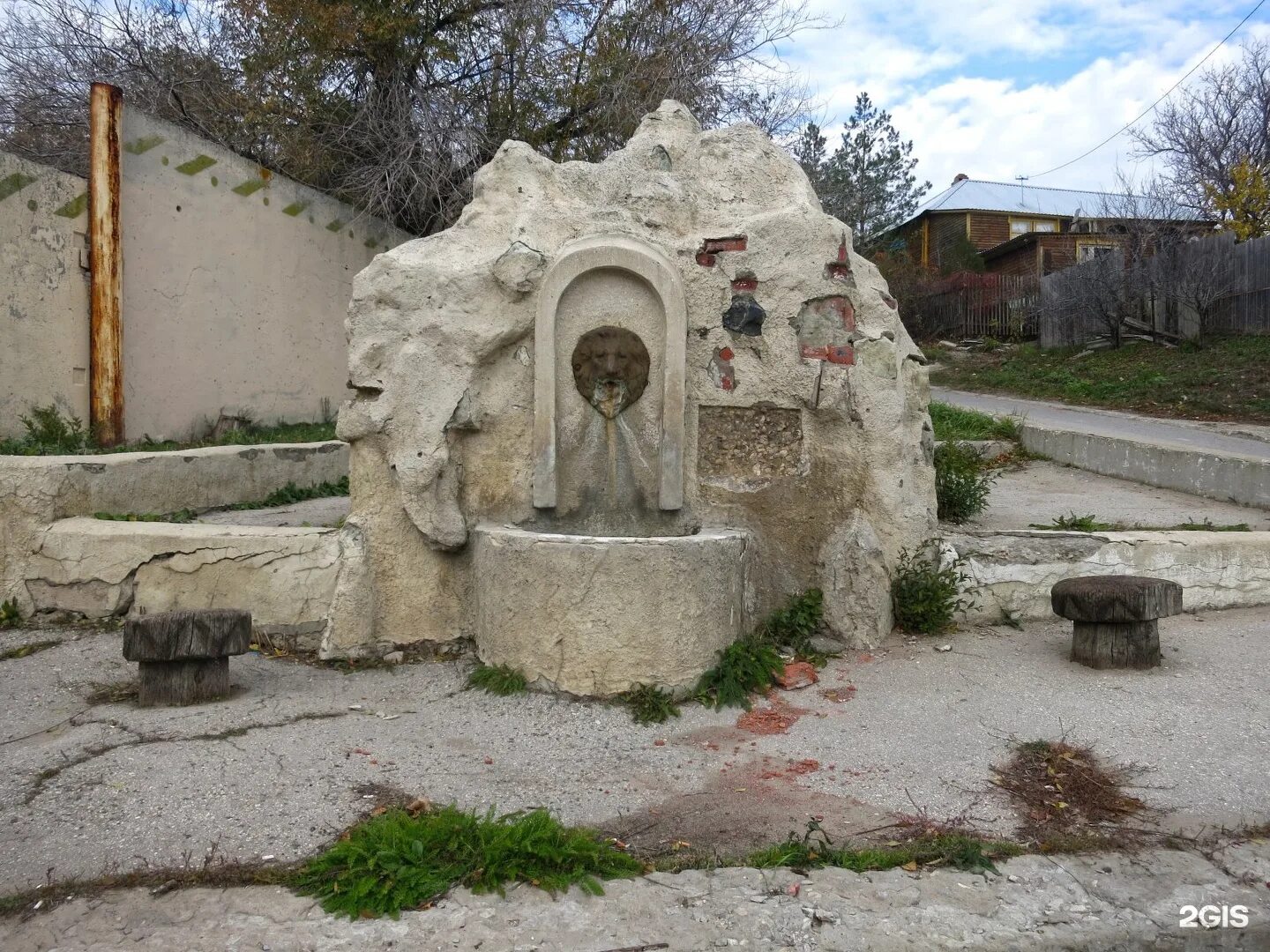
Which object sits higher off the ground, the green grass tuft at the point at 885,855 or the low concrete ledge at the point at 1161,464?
the low concrete ledge at the point at 1161,464

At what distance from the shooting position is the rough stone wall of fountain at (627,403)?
16.5 ft

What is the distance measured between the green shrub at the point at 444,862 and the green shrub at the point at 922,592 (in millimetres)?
2562

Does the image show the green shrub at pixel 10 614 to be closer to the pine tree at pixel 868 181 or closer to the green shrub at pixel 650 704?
the green shrub at pixel 650 704

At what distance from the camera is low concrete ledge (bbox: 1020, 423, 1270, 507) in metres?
7.49

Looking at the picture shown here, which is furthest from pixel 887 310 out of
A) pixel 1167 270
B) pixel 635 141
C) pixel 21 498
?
pixel 1167 270

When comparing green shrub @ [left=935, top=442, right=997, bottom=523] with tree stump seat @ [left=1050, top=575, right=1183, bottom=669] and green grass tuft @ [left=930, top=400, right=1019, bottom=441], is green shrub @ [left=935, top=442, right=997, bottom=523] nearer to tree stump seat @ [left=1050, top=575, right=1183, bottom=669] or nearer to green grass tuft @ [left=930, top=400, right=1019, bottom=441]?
tree stump seat @ [left=1050, top=575, right=1183, bottom=669]

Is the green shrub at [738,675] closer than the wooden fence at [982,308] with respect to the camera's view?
Yes

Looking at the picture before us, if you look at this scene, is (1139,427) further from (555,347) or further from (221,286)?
(221,286)

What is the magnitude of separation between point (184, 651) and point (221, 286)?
635cm

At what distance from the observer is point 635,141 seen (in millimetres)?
5637

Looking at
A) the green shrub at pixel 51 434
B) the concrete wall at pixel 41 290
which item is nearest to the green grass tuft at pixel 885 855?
the green shrub at pixel 51 434

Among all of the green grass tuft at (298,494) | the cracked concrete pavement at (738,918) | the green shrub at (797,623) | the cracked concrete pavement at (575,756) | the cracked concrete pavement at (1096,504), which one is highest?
the green grass tuft at (298,494)

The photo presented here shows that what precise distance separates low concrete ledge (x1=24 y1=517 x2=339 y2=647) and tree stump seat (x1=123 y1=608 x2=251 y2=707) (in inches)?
28.6

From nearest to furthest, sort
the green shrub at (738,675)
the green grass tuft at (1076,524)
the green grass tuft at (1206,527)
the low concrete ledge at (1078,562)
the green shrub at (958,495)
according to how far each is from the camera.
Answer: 1. the green shrub at (738,675)
2. the low concrete ledge at (1078,562)
3. the green grass tuft at (1206,527)
4. the green grass tuft at (1076,524)
5. the green shrub at (958,495)
